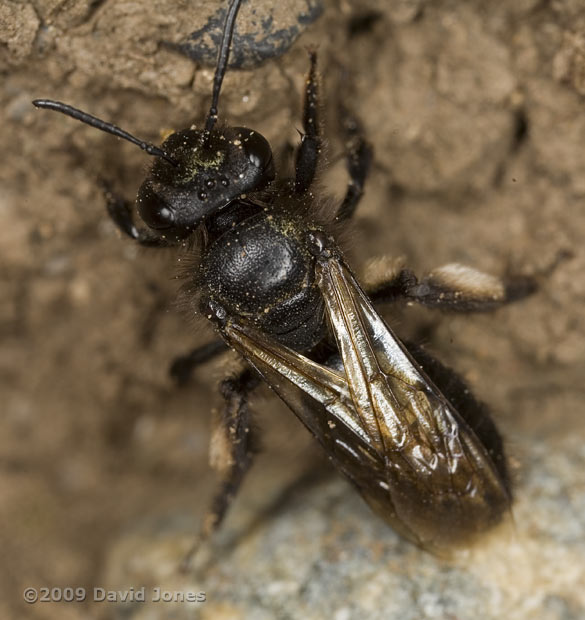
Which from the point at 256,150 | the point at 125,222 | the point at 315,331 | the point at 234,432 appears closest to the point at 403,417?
the point at 315,331

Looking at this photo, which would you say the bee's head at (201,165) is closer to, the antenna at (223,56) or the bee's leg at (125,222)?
the antenna at (223,56)

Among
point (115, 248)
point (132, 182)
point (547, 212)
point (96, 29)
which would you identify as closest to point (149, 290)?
point (115, 248)

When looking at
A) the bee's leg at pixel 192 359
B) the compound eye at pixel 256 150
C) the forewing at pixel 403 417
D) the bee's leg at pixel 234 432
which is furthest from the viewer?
the bee's leg at pixel 192 359

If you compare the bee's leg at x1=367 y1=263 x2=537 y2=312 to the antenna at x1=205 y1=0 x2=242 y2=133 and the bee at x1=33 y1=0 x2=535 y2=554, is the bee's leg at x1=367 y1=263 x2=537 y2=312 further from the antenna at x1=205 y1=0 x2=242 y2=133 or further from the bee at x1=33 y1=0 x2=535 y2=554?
the antenna at x1=205 y1=0 x2=242 y2=133

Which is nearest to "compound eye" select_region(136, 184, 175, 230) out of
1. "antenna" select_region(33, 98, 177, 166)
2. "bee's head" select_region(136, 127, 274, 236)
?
"bee's head" select_region(136, 127, 274, 236)

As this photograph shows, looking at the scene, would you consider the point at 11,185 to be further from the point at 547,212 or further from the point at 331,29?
the point at 547,212

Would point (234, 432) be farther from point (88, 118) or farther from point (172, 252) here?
A: point (88, 118)

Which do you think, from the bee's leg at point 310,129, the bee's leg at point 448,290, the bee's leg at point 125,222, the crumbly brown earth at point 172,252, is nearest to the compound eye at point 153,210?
the bee's leg at point 125,222
